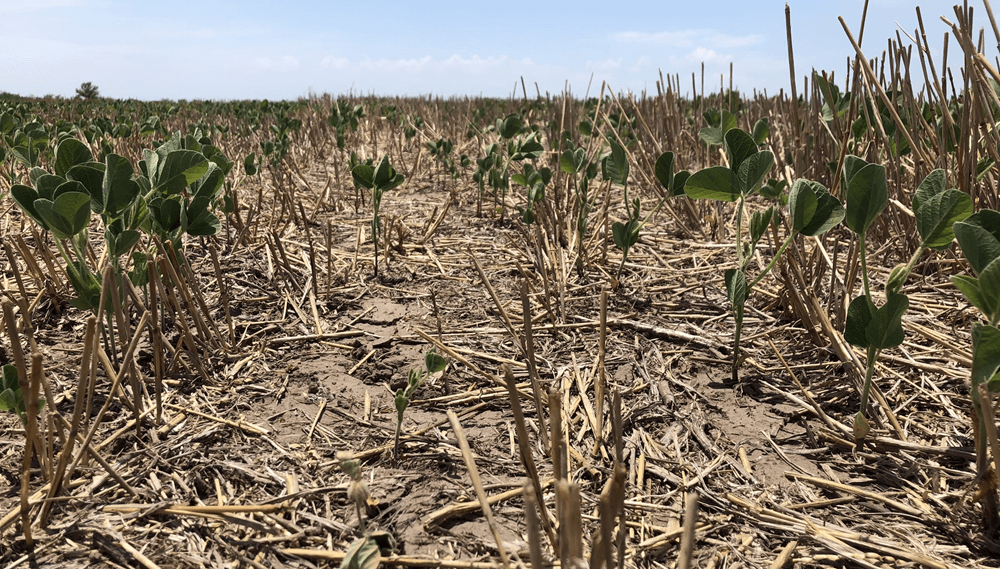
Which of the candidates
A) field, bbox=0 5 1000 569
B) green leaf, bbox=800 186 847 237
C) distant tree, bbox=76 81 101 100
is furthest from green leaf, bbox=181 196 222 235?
distant tree, bbox=76 81 101 100

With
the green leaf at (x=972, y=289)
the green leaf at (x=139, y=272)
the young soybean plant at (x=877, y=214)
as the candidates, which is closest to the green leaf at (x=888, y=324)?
the young soybean plant at (x=877, y=214)

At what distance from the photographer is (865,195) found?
123 centimetres

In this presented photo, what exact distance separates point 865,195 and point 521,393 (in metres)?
0.88

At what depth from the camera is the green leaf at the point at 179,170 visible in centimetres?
148

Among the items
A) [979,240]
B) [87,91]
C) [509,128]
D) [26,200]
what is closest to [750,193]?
[979,240]

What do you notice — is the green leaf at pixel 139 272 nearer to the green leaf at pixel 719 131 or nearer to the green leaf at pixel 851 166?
the green leaf at pixel 851 166

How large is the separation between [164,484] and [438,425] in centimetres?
57

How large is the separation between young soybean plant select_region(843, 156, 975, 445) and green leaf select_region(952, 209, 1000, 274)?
0.24ft

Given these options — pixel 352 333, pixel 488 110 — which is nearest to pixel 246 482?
pixel 352 333

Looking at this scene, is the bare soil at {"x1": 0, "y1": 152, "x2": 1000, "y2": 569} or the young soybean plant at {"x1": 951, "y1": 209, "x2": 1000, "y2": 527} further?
the bare soil at {"x1": 0, "y1": 152, "x2": 1000, "y2": 569}

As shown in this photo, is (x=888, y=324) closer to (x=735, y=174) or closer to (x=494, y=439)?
(x=735, y=174)

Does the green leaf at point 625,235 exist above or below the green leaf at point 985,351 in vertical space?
above

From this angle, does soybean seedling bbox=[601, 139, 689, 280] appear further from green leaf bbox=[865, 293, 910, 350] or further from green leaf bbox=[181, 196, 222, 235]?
green leaf bbox=[181, 196, 222, 235]

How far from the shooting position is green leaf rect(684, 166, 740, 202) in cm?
151
